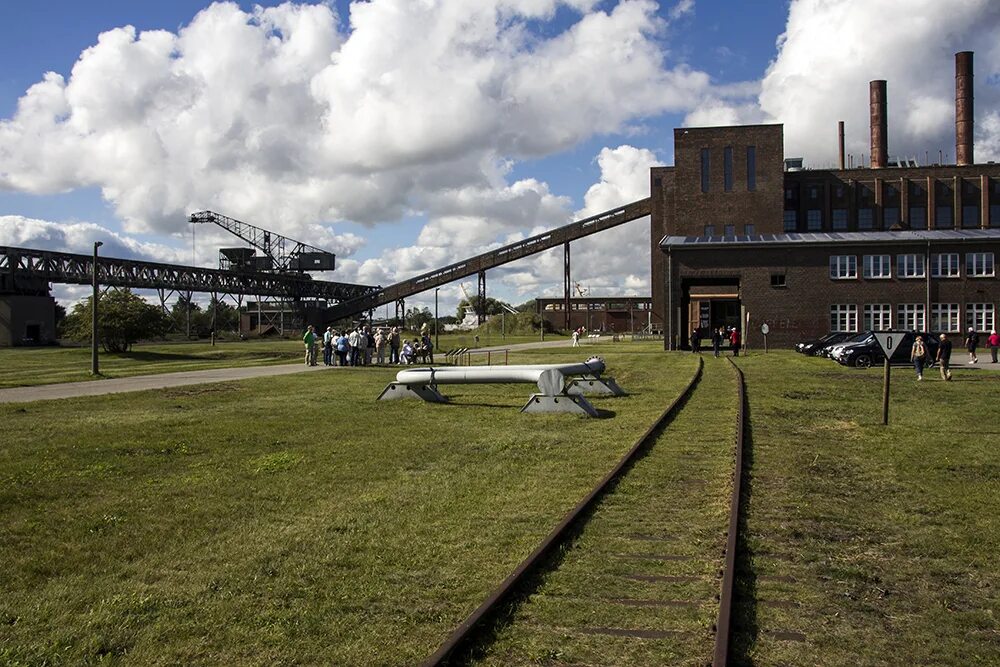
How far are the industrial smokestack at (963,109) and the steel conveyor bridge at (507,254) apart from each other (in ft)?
90.7

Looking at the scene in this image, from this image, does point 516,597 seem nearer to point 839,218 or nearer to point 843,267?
point 843,267

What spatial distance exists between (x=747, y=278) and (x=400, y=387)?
36630 mm

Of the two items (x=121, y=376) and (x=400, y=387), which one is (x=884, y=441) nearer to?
(x=400, y=387)

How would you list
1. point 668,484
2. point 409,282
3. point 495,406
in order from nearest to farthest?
point 668,484 < point 495,406 < point 409,282

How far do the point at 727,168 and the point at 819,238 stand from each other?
21.4m

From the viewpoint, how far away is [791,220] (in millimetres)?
81062

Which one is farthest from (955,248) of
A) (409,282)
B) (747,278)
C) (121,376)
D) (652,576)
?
(409,282)

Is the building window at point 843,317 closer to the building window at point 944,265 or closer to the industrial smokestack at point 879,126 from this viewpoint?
the building window at point 944,265

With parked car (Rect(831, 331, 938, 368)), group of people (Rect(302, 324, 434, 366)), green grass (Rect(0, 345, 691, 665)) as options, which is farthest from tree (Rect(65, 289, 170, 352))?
parked car (Rect(831, 331, 938, 368))

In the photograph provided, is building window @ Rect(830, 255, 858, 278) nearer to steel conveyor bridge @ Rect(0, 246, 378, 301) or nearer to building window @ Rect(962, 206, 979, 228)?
building window @ Rect(962, 206, 979, 228)

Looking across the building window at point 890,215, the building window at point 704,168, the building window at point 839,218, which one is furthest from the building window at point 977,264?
the building window at point 890,215

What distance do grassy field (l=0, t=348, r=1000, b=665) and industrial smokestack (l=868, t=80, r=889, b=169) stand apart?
70.4 meters

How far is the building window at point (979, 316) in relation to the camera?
160ft

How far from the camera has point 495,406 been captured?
1922 cm
